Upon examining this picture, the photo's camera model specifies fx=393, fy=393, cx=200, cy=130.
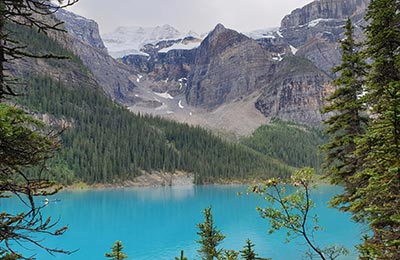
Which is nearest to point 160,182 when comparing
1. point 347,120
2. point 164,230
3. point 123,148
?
point 123,148

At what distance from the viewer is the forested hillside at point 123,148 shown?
147000 mm

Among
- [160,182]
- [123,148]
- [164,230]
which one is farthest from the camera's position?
[123,148]

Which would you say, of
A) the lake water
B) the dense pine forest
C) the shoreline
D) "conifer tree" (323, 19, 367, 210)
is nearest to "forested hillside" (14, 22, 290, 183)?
the dense pine forest

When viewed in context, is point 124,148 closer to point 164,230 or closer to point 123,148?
point 123,148

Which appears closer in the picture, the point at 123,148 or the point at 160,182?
the point at 160,182

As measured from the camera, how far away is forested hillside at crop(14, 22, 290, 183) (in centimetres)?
14700

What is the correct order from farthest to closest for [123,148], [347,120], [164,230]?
[123,148], [164,230], [347,120]

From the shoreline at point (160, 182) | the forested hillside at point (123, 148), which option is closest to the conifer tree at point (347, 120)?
the forested hillside at point (123, 148)

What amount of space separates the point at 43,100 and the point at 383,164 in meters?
179

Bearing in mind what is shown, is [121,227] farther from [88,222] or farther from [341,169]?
[341,169]

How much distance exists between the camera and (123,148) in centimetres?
16800

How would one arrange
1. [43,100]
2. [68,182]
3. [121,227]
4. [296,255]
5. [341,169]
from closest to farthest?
[341,169] < [296,255] < [121,227] < [68,182] < [43,100]

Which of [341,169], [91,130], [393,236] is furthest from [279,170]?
[393,236]

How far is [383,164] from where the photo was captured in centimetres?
922
